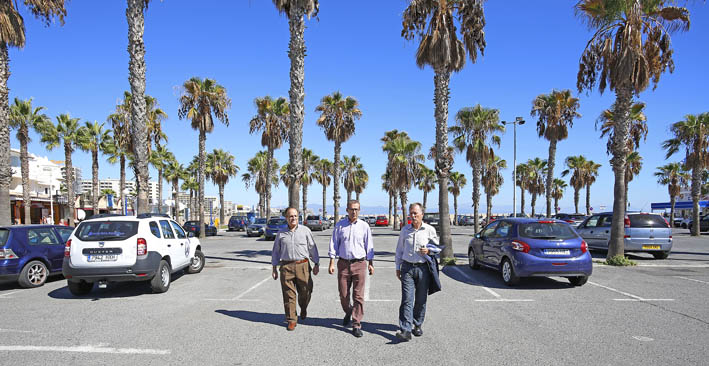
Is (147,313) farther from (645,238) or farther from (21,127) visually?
(21,127)

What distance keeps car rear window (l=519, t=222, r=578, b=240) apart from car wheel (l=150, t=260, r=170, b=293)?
773 centimetres

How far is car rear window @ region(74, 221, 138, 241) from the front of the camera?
7820 mm

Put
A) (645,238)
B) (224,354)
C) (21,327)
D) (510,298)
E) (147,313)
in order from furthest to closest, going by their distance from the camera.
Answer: (645,238) → (510,298) → (147,313) → (21,327) → (224,354)

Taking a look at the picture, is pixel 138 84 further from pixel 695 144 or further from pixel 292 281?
pixel 695 144

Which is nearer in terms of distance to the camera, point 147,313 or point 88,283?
point 147,313

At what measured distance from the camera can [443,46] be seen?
1302cm

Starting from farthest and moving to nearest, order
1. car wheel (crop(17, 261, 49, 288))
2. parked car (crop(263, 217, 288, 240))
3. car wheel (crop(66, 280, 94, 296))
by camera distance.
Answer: parked car (crop(263, 217, 288, 240)) < car wheel (crop(17, 261, 49, 288)) < car wheel (crop(66, 280, 94, 296))

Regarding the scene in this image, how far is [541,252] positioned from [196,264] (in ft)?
28.6

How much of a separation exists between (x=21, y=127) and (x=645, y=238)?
118ft

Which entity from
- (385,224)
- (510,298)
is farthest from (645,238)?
(385,224)

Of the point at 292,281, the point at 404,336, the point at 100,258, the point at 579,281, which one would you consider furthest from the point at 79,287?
the point at 579,281

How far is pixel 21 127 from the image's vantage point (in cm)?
2783

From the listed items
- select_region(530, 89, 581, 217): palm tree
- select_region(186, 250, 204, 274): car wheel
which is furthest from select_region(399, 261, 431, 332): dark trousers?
select_region(530, 89, 581, 217): palm tree

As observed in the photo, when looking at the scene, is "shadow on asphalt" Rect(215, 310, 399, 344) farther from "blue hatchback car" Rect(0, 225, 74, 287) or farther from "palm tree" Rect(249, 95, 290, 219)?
"palm tree" Rect(249, 95, 290, 219)
